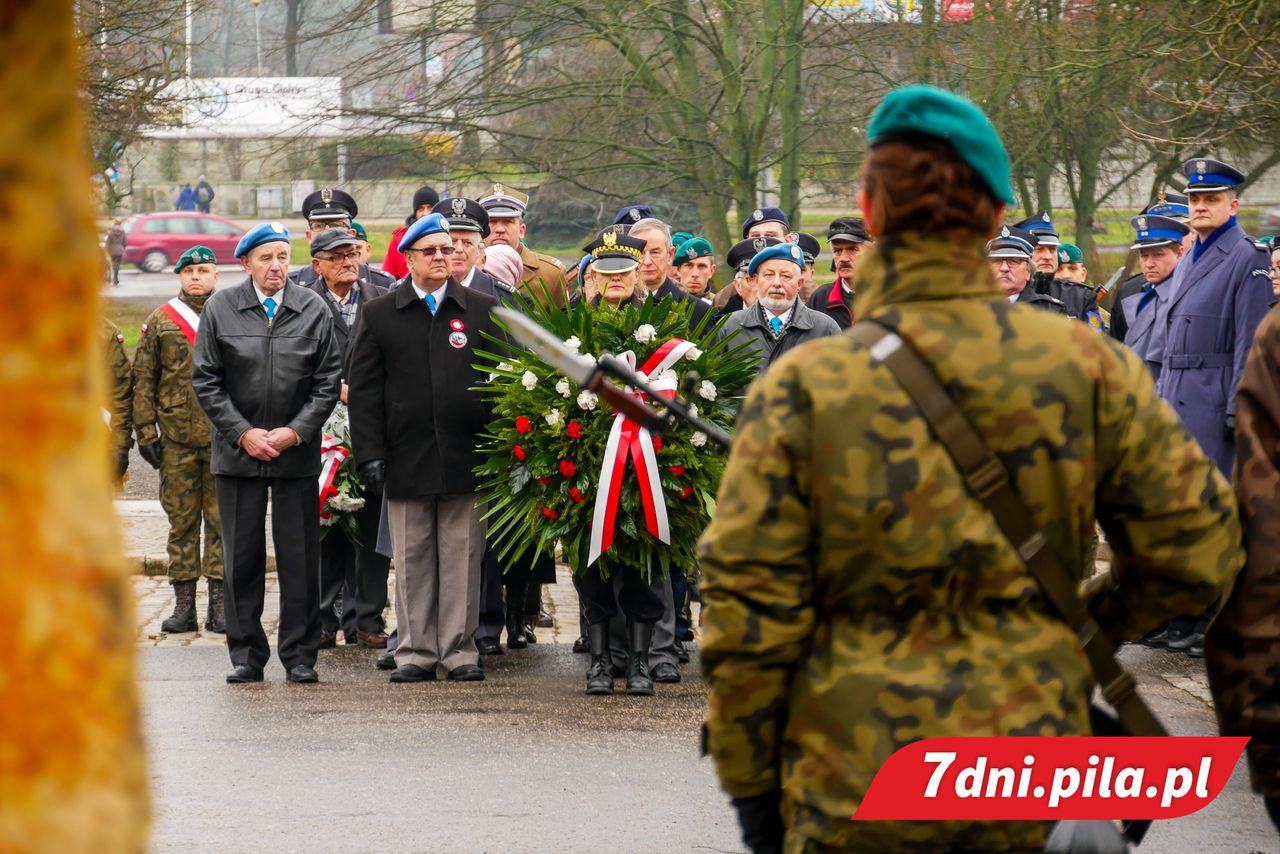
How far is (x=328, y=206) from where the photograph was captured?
12344 mm

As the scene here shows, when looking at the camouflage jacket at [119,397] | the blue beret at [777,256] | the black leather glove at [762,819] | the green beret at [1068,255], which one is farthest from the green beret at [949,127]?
the green beret at [1068,255]

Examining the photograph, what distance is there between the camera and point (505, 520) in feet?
28.9

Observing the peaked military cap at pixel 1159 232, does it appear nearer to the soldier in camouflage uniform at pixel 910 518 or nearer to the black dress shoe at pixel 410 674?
the black dress shoe at pixel 410 674

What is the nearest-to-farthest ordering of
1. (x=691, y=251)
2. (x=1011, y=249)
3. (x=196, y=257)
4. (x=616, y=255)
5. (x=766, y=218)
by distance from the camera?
(x=616, y=255), (x=196, y=257), (x=1011, y=249), (x=691, y=251), (x=766, y=218)

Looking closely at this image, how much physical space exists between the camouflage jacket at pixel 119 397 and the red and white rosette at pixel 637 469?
12.2 ft

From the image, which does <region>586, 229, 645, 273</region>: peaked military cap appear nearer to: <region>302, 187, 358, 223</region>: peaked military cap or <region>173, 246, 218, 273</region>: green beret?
<region>173, 246, 218, 273</region>: green beret

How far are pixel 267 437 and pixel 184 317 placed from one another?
207cm

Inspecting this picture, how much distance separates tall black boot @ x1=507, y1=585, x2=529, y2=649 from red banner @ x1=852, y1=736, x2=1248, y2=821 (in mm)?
7127

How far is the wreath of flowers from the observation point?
863cm

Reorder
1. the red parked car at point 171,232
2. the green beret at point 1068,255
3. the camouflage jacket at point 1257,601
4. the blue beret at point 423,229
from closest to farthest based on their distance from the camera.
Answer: the camouflage jacket at point 1257,601, the blue beret at point 423,229, the green beret at point 1068,255, the red parked car at point 171,232

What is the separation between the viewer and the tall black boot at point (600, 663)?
8781 mm

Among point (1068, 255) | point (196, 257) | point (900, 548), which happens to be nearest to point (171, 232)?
point (1068, 255)

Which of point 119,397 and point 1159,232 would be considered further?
point 1159,232

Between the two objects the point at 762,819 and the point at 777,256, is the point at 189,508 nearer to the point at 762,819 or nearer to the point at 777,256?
the point at 777,256
